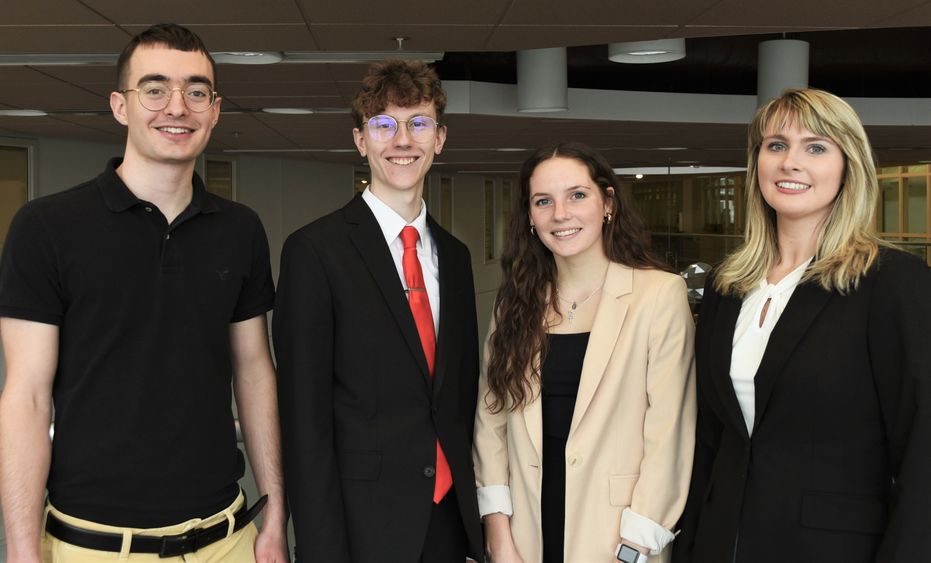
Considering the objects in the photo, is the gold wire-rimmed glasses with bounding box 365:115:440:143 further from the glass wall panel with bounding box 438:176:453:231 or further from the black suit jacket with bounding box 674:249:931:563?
the glass wall panel with bounding box 438:176:453:231

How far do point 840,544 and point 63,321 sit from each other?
75.7 inches

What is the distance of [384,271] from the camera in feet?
7.70

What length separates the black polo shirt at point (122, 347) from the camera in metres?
2.08

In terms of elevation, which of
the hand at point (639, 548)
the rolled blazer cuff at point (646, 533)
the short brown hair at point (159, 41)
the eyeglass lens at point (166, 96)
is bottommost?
the hand at point (639, 548)

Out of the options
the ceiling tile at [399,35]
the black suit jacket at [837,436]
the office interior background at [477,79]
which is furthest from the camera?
the ceiling tile at [399,35]

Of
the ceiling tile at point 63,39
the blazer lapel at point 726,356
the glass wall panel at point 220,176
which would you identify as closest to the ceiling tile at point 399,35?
the ceiling tile at point 63,39

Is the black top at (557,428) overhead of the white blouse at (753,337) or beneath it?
beneath

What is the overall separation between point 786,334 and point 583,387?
1.89 feet

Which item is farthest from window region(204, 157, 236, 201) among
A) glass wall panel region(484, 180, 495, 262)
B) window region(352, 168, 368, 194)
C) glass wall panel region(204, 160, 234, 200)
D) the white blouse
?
the white blouse

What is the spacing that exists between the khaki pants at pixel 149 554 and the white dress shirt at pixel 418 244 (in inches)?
30.0

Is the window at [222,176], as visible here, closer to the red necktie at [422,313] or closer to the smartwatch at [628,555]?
the red necktie at [422,313]

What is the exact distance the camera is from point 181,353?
2.17 metres

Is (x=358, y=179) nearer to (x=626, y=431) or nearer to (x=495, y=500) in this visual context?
(x=495, y=500)

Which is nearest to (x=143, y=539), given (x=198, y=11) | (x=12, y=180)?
(x=198, y=11)
